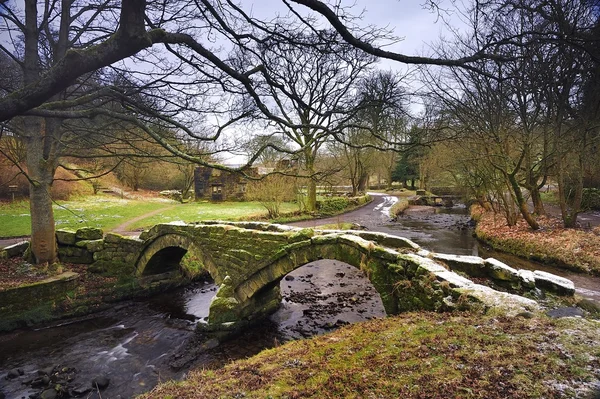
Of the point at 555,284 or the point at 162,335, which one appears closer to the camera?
the point at 555,284

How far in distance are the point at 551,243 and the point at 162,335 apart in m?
13.4

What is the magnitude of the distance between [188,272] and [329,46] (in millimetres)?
11844

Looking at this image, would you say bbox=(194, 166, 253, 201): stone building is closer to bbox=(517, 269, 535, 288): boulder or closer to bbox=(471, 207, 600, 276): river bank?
bbox=(471, 207, 600, 276): river bank

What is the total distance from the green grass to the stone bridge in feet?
9.87

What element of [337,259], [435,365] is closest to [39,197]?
[337,259]

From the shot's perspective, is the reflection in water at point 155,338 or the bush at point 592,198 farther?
the bush at point 592,198

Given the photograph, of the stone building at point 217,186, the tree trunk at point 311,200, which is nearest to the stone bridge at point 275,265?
the tree trunk at point 311,200

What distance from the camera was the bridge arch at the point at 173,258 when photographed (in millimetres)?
9977

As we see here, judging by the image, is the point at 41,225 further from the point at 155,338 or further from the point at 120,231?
the point at 120,231

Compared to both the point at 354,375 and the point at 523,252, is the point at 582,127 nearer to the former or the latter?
the point at 523,252

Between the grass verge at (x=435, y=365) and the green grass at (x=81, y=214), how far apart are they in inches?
478

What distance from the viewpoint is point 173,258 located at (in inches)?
505

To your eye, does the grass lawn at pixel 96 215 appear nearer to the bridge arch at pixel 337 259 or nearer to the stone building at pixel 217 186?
the stone building at pixel 217 186

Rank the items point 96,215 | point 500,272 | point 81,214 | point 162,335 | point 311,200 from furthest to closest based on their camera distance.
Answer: point 311,200 < point 96,215 < point 81,214 < point 162,335 < point 500,272
